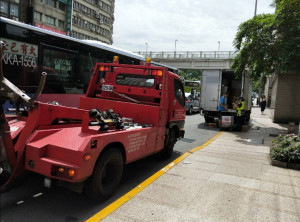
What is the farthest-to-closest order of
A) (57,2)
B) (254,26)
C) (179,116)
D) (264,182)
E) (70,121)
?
(57,2) → (254,26) → (179,116) → (264,182) → (70,121)

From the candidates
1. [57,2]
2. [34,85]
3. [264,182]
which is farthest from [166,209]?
[57,2]

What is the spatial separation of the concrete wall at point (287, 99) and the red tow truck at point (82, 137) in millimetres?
13989

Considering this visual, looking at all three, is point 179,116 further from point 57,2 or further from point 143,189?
point 57,2

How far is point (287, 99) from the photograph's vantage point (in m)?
17.2

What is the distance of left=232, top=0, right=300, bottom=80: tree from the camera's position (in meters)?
11.4

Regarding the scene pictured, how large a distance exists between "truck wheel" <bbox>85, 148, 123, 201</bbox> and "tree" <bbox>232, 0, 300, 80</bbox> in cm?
978

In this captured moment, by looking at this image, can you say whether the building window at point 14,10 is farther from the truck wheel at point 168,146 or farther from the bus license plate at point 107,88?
the truck wheel at point 168,146

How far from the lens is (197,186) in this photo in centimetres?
475

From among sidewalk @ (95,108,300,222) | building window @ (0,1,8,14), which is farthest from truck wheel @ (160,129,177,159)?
building window @ (0,1,8,14)

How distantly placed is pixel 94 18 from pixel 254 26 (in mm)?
45275

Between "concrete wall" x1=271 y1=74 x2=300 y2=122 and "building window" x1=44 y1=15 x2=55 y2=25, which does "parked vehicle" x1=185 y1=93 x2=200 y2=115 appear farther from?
"building window" x1=44 y1=15 x2=55 y2=25

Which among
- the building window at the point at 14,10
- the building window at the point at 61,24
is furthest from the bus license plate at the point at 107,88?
the building window at the point at 61,24

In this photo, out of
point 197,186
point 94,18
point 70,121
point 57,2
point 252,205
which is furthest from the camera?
point 94,18

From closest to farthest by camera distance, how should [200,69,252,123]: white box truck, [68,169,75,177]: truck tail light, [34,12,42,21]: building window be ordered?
[68,169,75,177]: truck tail light < [200,69,252,123]: white box truck < [34,12,42,21]: building window
